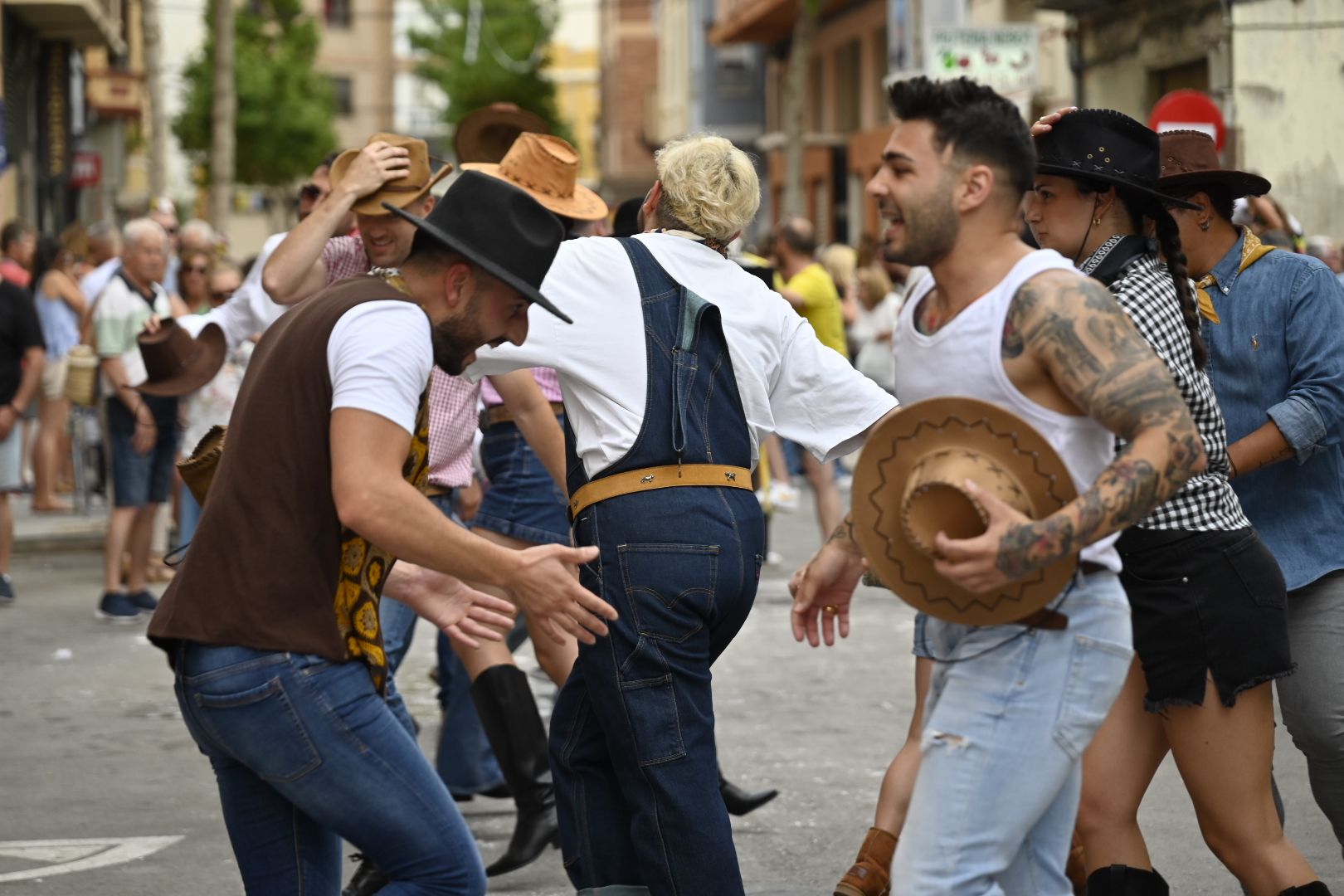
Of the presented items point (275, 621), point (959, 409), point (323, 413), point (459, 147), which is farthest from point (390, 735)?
point (459, 147)

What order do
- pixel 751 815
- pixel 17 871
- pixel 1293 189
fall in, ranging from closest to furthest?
1. pixel 17 871
2. pixel 751 815
3. pixel 1293 189

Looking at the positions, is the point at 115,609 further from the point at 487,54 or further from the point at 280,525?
the point at 487,54

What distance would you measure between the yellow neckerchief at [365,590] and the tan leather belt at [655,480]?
0.67 metres

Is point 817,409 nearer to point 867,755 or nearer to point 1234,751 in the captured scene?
point 1234,751

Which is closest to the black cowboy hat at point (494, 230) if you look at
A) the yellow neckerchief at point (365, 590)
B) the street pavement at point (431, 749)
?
the yellow neckerchief at point (365, 590)

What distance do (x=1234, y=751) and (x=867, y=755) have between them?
10.6 ft

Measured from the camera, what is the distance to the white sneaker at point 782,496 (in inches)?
501

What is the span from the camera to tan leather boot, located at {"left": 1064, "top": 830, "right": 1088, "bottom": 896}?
495 centimetres

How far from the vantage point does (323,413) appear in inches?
140

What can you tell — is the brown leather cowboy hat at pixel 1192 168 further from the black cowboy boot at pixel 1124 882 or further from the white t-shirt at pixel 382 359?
the white t-shirt at pixel 382 359

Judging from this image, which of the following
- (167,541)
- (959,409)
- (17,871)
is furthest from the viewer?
(167,541)

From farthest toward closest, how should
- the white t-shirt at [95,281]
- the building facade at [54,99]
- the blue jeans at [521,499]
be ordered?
the building facade at [54,99], the white t-shirt at [95,281], the blue jeans at [521,499]

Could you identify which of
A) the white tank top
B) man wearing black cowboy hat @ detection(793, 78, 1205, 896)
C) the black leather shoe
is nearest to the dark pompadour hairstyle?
man wearing black cowboy hat @ detection(793, 78, 1205, 896)

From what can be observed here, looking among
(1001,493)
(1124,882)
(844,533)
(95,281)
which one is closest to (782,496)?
(95,281)
